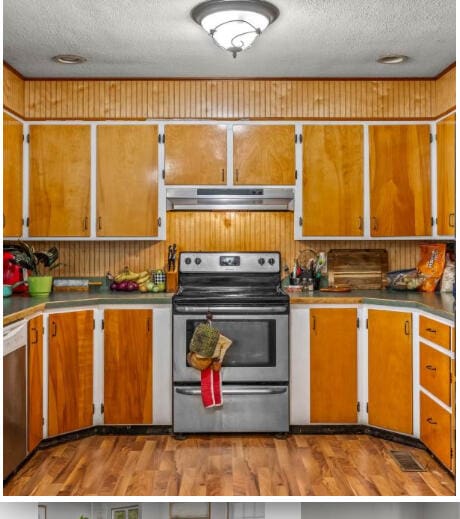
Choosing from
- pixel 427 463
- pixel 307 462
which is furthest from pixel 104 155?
pixel 427 463

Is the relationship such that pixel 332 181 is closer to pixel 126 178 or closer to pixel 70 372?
pixel 126 178

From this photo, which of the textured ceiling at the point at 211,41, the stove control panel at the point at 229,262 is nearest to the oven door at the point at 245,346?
the stove control panel at the point at 229,262

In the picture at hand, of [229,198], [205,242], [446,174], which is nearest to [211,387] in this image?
[205,242]

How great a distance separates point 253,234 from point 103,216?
3.45 ft

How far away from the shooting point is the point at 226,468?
2.96m

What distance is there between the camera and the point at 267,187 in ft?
12.7

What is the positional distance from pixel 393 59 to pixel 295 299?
157 centimetres

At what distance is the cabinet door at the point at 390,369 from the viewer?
3342 mm

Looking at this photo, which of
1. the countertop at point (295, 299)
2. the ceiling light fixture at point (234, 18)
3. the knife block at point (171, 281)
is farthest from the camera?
the knife block at point (171, 281)

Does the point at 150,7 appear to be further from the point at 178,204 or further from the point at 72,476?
the point at 72,476

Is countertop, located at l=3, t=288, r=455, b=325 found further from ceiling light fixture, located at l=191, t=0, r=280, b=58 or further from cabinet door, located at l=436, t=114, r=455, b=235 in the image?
ceiling light fixture, located at l=191, t=0, r=280, b=58

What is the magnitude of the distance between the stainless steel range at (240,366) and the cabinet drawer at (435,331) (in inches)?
30.6

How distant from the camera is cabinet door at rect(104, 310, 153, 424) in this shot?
11.6 feet

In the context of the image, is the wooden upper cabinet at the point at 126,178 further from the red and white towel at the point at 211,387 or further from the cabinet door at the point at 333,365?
the cabinet door at the point at 333,365
